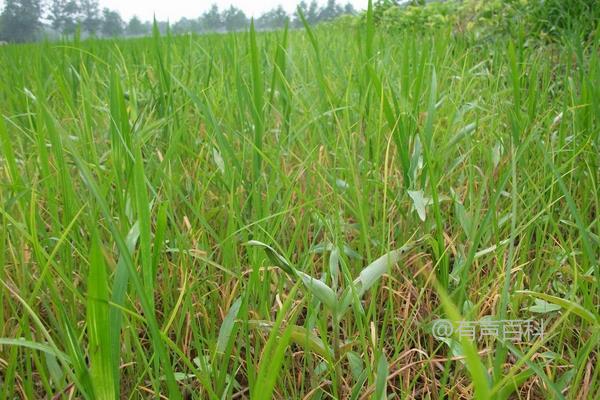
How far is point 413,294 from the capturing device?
82 centimetres

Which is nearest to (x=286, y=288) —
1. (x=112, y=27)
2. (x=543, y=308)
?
(x=543, y=308)

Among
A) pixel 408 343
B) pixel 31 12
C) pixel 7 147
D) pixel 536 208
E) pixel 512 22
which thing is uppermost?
pixel 31 12

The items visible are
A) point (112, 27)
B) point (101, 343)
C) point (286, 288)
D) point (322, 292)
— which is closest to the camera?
point (101, 343)

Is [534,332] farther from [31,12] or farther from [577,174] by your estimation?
[31,12]

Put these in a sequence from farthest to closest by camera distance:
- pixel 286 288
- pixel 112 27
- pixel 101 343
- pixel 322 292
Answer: pixel 112 27 → pixel 286 288 → pixel 322 292 → pixel 101 343

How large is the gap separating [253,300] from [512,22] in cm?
236

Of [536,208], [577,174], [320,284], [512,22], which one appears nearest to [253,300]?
[320,284]

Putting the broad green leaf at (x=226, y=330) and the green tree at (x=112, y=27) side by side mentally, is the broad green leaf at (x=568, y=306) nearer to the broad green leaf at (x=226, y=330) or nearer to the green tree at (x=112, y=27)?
the broad green leaf at (x=226, y=330)

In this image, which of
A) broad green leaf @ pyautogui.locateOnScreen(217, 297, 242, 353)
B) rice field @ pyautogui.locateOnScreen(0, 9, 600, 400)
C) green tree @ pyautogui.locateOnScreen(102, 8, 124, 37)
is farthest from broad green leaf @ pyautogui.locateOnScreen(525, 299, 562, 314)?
green tree @ pyautogui.locateOnScreen(102, 8, 124, 37)

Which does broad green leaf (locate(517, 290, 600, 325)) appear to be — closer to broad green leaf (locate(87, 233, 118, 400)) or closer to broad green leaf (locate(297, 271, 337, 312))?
broad green leaf (locate(297, 271, 337, 312))

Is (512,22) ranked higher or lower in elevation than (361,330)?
higher

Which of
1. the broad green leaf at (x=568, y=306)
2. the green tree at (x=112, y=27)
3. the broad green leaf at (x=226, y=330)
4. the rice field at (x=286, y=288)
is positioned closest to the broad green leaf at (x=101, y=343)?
the rice field at (x=286, y=288)

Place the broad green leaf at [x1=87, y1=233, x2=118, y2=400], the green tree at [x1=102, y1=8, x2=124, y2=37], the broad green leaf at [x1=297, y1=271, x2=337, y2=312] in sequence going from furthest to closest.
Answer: the green tree at [x1=102, y1=8, x2=124, y2=37] < the broad green leaf at [x1=297, y1=271, x2=337, y2=312] < the broad green leaf at [x1=87, y1=233, x2=118, y2=400]

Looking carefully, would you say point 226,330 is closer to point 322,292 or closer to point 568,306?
point 322,292
